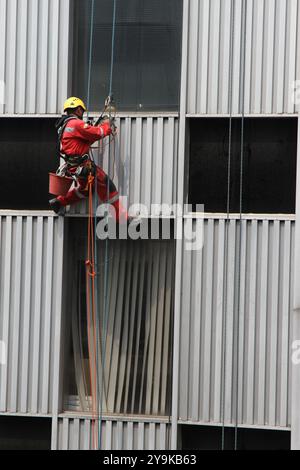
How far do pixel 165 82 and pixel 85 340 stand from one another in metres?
3.19

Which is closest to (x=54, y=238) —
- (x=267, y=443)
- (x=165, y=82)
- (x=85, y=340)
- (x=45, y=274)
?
(x=45, y=274)

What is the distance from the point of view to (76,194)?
494 inches

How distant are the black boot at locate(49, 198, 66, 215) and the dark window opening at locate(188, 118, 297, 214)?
4.93 ft


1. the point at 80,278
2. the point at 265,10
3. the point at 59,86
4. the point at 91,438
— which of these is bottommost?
the point at 91,438

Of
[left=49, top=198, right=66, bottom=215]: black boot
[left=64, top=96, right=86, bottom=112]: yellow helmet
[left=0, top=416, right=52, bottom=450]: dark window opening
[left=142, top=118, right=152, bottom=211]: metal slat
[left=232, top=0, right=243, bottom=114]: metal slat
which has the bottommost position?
[left=0, top=416, right=52, bottom=450]: dark window opening

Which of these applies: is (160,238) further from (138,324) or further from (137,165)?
(138,324)

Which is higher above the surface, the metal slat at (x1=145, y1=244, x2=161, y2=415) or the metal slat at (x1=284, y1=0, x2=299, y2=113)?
the metal slat at (x1=284, y1=0, x2=299, y2=113)

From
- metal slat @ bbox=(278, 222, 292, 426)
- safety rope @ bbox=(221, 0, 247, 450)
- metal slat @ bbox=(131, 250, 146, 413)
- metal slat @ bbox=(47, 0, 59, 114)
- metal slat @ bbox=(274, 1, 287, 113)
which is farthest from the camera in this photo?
metal slat @ bbox=(47, 0, 59, 114)

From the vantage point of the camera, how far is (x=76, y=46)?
42.4 ft

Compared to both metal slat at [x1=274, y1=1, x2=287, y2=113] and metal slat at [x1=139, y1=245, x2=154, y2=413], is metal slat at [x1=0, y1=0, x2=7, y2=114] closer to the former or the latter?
metal slat at [x1=139, y1=245, x2=154, y2=413]

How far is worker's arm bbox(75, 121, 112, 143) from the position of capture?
40.0 ft

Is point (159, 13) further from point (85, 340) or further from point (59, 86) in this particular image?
point (85, 340)

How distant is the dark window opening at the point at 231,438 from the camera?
40.3 feet

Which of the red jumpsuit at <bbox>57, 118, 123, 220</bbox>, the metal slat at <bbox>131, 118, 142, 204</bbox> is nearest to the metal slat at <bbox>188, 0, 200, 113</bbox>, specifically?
the metal slat at <bbox>131, 118, 142, 204</bbox>
